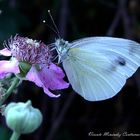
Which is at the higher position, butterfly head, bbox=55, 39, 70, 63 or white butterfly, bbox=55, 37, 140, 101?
butterfly head, bbox=55, 39, 70, 63

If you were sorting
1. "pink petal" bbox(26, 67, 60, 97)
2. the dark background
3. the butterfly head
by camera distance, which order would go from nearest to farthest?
"pink petal" bbox(26, 67, 60, 97)
the butterfly head
the dark background

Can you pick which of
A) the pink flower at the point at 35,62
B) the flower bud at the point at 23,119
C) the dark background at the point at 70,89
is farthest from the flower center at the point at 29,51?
the dark background at the point at 70,89

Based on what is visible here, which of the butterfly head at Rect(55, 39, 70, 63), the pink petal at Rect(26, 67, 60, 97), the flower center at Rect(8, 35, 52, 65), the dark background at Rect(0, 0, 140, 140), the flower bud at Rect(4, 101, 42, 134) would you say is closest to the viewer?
the flower bud at Rect(4, 101, 42, 134)

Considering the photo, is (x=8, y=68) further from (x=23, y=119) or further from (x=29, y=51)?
(x=23, y=119)

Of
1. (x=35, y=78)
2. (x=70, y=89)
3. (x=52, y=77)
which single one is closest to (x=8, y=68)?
(x=35, y=78)

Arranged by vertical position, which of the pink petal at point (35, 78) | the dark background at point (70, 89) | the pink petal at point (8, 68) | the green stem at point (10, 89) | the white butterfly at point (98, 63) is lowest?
the dark background at point (70, 89)

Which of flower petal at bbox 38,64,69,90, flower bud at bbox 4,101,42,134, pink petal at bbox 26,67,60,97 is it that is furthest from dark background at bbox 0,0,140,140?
flower bud at bbox 4,101,42,134

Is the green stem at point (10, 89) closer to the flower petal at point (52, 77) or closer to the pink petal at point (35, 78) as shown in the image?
the pink petal at point (35, 78)

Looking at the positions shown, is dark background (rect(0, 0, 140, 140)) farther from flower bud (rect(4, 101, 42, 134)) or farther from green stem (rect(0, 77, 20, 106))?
flower bud (rect(4, 101, 42, 134))
